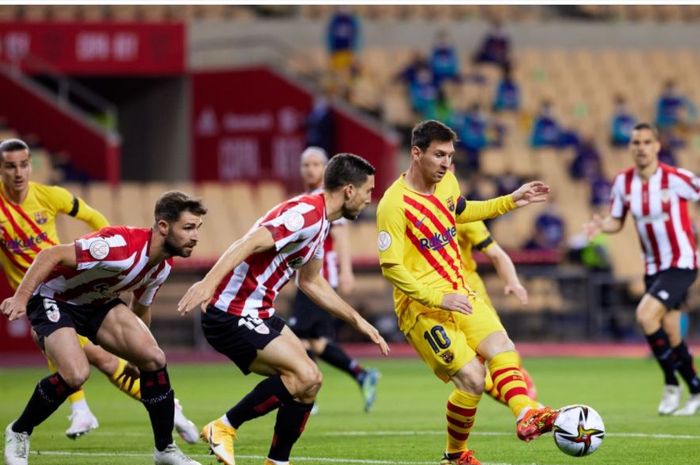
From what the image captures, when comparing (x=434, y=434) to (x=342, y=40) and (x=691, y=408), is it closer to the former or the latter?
(x=691, y=408)

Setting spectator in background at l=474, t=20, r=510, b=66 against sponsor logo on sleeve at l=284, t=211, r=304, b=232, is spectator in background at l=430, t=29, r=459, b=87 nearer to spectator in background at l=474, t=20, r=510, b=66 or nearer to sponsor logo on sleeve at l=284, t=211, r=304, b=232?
spectator in background at l=474, t=20, r=510, b=66

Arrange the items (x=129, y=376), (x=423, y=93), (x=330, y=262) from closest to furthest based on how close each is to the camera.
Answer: (x=129, y=376), (x=330, y=262), (x=423, y=93)

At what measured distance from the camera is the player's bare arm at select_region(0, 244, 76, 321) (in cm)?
869

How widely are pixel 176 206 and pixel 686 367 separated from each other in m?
5.98

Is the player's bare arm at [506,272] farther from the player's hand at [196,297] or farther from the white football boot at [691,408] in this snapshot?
the player's hand at [196,297]

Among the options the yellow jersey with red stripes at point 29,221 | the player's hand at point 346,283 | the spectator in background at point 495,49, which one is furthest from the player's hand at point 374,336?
the spectator in background at point 495,49

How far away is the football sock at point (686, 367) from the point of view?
1300cm

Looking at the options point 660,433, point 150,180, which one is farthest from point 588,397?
point 150,180

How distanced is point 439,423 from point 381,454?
255cm

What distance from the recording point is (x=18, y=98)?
26.5m

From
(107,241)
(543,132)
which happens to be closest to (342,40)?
(543,132)

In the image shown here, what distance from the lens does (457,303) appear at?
8.88m

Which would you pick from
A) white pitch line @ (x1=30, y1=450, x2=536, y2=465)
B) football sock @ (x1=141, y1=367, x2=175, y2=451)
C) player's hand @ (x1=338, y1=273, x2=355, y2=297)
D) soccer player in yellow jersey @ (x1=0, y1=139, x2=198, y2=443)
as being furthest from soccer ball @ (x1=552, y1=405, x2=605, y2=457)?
player's hand @ (x1=338, y1=273, x2=355, y2=297)

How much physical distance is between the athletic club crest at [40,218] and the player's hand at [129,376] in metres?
1.45
